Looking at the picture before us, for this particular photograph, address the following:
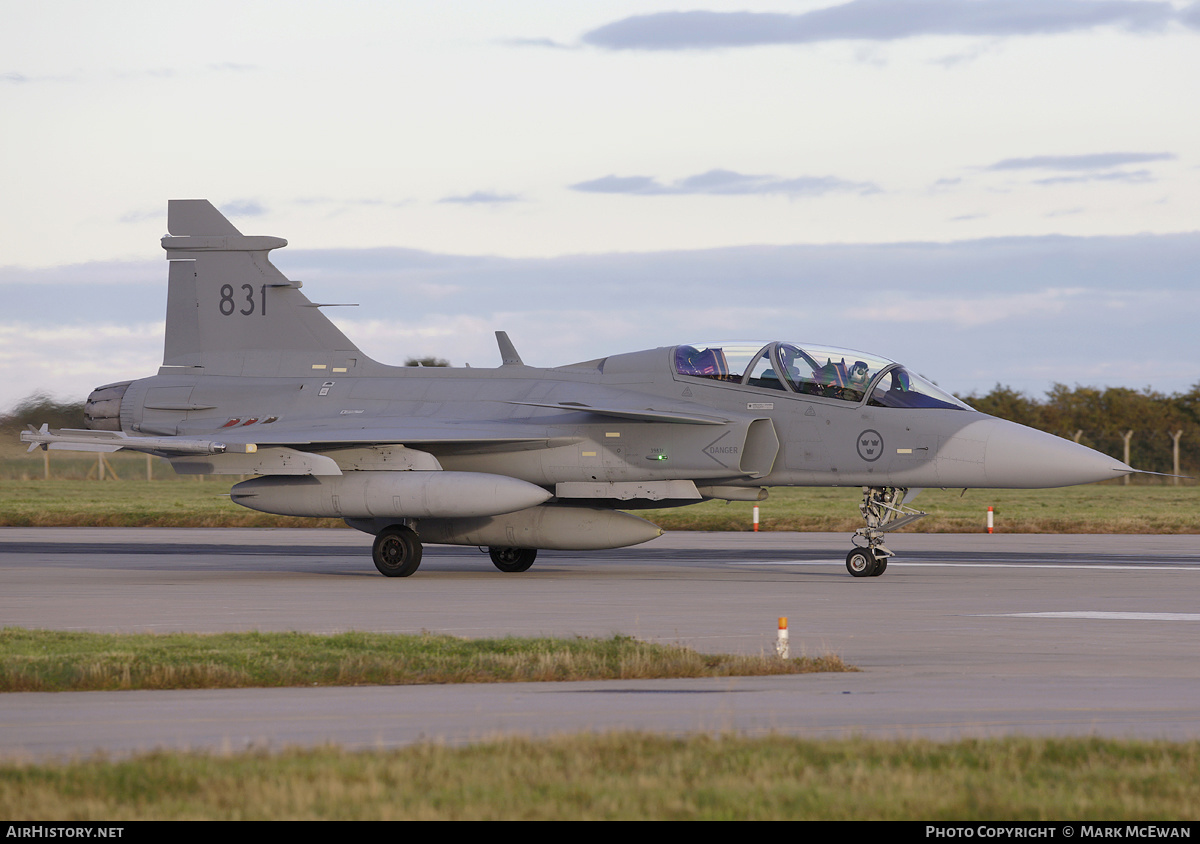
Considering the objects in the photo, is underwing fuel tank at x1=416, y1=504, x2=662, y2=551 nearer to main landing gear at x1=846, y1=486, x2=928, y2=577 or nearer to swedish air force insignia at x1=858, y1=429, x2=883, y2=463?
main landing gear at x1=846, y1=486, x2=928, y2=577

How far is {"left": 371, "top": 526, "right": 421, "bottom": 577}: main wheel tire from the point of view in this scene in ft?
69.8

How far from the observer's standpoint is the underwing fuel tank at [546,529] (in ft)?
70.5

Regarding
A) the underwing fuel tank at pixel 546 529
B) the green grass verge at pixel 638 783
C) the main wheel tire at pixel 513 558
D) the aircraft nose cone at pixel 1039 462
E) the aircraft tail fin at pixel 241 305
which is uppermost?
the aircraft tail fin at pixel 241 305

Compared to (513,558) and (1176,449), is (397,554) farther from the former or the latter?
(1176,449)

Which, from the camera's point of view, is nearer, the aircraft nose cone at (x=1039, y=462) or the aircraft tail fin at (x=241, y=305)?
the aircraft nose cone at (x=1039, y=462)

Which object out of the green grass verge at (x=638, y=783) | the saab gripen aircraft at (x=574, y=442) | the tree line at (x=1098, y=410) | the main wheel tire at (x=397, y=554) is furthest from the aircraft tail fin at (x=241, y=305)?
the tree line at (x=1098, y=410)

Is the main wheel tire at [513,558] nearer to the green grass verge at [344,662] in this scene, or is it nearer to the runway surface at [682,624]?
the runway surface at [682,624]

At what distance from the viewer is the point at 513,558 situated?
75.8ft

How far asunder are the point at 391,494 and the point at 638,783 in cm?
1449

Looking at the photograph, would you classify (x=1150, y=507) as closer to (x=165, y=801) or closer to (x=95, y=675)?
(x=95, y=675)

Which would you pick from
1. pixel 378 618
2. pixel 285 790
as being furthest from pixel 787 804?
pixel 378 618

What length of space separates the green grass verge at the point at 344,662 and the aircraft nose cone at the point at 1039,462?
9.28 m

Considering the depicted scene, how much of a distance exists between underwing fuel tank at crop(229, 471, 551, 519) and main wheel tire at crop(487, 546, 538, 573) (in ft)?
8.13
